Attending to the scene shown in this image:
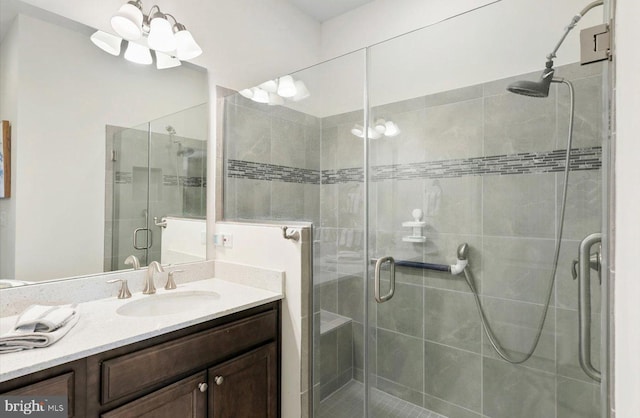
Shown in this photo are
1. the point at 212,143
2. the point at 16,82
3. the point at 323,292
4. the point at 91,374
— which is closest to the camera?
the point at 91,374

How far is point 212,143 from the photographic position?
6.69ft

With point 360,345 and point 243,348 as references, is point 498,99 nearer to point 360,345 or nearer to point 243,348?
point 360,345

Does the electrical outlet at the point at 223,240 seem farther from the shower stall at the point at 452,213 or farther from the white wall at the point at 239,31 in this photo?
the white wall at the point at 239,31

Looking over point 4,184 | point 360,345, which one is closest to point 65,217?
point 4,184

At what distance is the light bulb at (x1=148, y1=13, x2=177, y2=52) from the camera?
65.4 inches

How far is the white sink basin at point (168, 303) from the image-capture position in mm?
1533

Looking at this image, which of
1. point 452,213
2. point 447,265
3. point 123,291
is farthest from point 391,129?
point 123,291

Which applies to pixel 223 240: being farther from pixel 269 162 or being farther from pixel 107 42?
pixel 107 42

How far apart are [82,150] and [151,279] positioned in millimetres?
705

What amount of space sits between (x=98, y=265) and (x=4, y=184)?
0.50 m

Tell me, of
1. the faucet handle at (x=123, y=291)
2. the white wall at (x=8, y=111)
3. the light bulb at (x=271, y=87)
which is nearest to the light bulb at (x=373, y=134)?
the light bulb at (x=271, y=87)

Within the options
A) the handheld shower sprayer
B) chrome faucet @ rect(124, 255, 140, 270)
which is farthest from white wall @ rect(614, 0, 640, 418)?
chrome faucet @ rect(124, 255, 140, 270)

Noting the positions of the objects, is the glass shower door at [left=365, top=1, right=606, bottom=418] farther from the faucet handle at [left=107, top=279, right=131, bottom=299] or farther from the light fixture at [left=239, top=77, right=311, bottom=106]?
the faucet handle at [left=107, top=279, right=131, bottom=299]

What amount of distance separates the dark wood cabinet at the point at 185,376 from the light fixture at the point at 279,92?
3.91 feet
